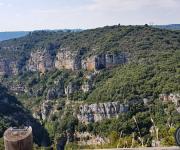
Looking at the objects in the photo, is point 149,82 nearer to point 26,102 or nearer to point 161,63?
point 161,63

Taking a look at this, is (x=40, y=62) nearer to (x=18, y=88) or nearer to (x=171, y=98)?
(x=18, y=88)

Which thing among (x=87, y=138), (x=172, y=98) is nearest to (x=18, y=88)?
(x=87, y=138)

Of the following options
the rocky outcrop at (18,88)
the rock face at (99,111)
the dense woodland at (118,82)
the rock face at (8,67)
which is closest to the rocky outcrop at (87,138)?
the dense woodland at (118,82)

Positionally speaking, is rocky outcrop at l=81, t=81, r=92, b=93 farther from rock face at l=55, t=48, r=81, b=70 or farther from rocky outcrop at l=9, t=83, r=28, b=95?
rocky outcrop at l=9, t=83, r=28, b=95

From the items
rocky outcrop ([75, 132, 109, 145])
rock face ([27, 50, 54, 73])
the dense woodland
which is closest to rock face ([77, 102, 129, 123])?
the dense woodland

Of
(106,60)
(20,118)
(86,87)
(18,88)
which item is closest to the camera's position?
(20,118)
